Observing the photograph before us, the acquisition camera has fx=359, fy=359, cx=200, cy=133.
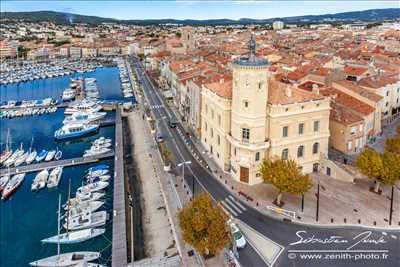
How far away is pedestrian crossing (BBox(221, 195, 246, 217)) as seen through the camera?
39.7 meters

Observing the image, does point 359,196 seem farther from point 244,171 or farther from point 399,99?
point 399,99

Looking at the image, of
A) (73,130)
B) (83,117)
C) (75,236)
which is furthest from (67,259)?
(83,117)

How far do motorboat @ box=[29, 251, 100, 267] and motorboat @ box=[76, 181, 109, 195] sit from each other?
14.0 m

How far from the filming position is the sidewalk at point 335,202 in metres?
37.2

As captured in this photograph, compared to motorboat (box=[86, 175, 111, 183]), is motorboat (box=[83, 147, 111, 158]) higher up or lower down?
higher up

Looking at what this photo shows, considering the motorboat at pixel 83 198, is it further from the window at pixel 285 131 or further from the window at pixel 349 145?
the window at pixel 349 145

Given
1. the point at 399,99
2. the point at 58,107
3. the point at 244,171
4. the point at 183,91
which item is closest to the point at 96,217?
the point at 244,171

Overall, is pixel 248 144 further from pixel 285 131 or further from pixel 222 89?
pixel 222 89

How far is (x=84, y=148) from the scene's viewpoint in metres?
70.6

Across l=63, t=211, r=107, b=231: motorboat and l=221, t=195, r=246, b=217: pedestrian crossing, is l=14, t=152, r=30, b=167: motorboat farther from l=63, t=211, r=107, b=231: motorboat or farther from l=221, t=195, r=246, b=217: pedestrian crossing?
l=221, t=195, r=246, b=217: pedestrian crossing

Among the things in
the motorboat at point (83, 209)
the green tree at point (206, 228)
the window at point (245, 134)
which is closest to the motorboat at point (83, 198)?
the motorboat at point (83, 209)

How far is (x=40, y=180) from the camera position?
178ft

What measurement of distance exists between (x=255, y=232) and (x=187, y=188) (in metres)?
12.5

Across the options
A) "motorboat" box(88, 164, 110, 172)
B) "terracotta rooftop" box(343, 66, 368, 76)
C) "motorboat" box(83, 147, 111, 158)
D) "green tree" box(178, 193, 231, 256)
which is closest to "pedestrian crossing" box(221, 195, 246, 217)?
"green tree" box(178, 193, 231, 256)
